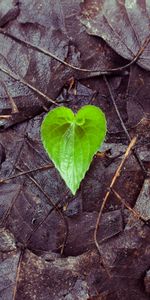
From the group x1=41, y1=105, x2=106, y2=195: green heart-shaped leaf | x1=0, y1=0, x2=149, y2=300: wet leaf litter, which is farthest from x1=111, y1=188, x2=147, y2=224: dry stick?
x1=41, y1=105, x2=106, y2=195: green heart-shaped leaf

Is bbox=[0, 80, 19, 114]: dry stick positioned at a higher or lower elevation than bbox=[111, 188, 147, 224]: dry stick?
higher

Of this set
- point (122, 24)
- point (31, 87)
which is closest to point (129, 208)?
point (31, 87)

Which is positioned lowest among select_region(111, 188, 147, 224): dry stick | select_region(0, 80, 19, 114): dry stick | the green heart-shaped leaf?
select_region(111, 188, 147, 224): dry stick

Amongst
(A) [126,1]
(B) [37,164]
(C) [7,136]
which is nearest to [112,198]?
(B) [37,164]

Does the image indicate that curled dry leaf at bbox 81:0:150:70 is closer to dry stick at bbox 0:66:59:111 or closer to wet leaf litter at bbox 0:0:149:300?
wet leaf litter at bbox 0:0:149:300

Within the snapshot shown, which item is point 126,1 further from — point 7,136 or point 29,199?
point 29,199

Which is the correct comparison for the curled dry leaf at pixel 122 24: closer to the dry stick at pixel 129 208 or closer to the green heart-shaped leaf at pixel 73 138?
the green heart-shaped leaf at pixel 73 138

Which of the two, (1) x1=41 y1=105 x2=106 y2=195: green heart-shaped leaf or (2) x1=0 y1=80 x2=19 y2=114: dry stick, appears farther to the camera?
(2) x1=0 y1=80 x2=19 y2=114: dry stick

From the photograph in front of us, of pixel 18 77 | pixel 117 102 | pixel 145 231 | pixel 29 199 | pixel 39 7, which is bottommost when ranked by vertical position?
pixel 145 231
